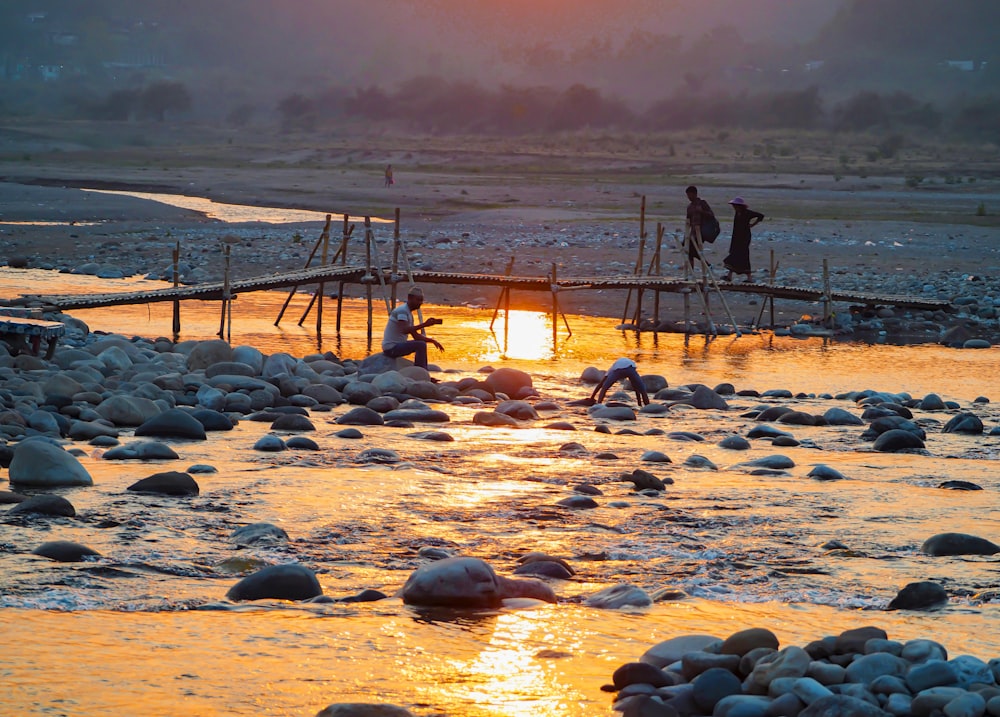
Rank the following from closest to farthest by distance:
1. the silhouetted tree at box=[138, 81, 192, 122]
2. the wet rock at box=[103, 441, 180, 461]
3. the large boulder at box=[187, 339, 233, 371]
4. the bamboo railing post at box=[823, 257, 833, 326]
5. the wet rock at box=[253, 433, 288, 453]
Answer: the wet rock at box=[103, 441, 180, 461] < the wet rock at box=[253, 433, 288, 453] < the large boulder at box=[187, 339, 233, 371] < the bamboo railing post at box=[823, 257, 833, 326] < the silhouetted tree at box=[138, 81, 192, 122]

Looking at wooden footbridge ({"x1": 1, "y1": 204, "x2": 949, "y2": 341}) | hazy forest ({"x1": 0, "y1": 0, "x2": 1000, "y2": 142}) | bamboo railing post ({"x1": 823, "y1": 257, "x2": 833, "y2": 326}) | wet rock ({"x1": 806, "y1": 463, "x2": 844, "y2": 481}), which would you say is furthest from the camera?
hazy forest ({"x1": 0, "y1": 0, "x2": 1000, "y2": 142})

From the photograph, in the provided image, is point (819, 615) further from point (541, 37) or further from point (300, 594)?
point (541, 37)

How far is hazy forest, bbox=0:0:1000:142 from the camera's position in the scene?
83.8 meters

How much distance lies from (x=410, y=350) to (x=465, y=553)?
24.4 feet

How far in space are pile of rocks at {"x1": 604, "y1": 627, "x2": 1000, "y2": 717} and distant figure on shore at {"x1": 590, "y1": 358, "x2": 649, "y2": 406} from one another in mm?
7674

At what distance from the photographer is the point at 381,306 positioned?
23.7m

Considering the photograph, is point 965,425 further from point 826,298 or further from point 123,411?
point 826,298

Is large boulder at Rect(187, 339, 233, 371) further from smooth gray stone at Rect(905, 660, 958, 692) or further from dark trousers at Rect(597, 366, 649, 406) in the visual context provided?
smooth gray stone at Rect(905, 660, 958, 692)

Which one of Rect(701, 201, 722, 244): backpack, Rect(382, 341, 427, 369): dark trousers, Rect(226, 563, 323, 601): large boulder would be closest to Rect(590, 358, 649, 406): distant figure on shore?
Rect(382, 341, 427, 369): dark trousers

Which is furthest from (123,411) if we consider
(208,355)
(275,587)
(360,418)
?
(275,587)

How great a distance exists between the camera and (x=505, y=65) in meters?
128

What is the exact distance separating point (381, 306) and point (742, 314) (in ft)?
20.3

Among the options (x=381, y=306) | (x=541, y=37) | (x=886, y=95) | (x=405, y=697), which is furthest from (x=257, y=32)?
(x=405, y=697)

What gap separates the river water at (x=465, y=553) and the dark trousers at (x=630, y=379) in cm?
73
